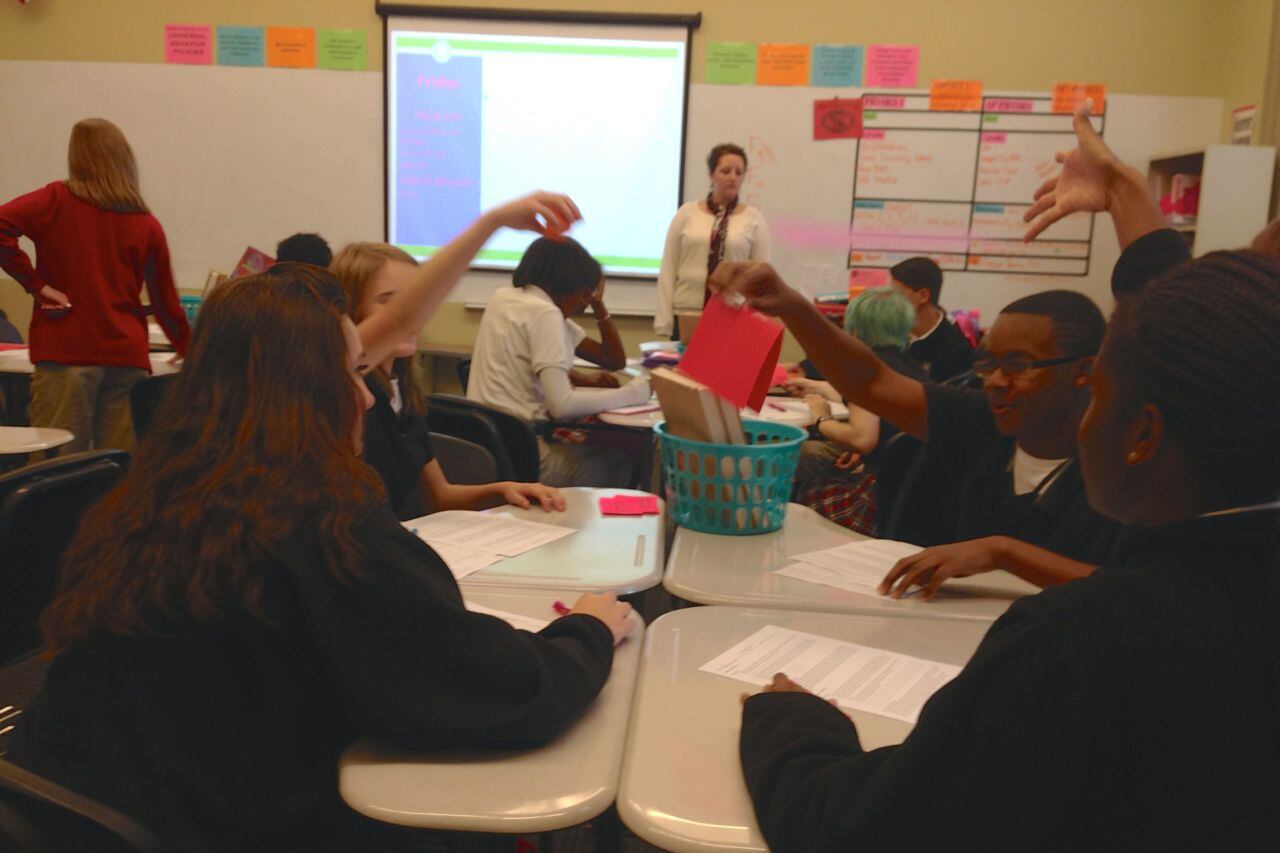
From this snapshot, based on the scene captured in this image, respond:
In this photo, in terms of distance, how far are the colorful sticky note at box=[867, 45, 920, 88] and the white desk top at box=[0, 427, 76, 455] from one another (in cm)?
453

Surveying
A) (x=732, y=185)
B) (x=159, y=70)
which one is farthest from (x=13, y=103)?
(x=732, y=185)

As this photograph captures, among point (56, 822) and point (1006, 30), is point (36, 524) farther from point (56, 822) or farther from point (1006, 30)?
point (1006, 30)

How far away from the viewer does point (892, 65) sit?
559 centimetres

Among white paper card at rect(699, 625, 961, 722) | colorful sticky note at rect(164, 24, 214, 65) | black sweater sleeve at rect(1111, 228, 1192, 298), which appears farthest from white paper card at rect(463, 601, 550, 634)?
colorful sticky note at rect(164, 24, 214, 65)

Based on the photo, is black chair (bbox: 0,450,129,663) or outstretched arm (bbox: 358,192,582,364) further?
outstretched arm (bbox: 358,192,582,364)

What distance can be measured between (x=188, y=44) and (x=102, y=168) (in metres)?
3.00

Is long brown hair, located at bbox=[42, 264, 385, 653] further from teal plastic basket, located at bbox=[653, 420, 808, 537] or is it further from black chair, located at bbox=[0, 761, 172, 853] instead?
teal plastic basket, located at bbox=[653, 420, 808, 537]

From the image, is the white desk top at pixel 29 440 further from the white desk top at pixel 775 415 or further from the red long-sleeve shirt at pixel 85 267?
the white desk top at pixel 775 415

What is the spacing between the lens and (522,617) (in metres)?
1.40

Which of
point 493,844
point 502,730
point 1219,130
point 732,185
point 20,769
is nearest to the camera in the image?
point 20,769

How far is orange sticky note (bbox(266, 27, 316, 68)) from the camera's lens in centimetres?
569

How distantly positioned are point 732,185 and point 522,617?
4.07 meters

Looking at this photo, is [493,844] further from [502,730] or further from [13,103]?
[13,103]

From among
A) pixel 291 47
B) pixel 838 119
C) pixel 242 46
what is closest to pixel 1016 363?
pixel 838 119
